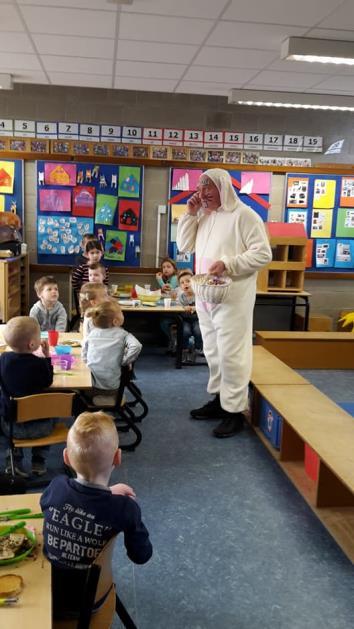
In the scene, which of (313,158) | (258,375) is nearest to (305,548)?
(258,375)

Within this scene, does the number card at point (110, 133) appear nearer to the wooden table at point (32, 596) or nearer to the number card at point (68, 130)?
the number card at point (68, 130)

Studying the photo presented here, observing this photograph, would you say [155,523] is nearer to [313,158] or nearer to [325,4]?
[325,4]

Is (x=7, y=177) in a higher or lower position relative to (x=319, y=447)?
higher

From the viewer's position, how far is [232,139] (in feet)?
23.5

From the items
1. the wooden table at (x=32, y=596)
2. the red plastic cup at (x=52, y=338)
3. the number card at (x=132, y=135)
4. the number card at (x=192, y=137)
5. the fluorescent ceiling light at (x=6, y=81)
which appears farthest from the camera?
the number card at (x=192, y=137)

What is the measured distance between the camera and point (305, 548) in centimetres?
259

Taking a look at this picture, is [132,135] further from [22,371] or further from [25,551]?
[25,551]

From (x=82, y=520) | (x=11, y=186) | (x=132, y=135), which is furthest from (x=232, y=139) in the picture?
(x=82, y=520)

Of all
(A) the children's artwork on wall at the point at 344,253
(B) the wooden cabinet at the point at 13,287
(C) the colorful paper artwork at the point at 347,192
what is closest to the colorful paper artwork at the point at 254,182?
(C) the colorful paper artwork at the point at 347,192

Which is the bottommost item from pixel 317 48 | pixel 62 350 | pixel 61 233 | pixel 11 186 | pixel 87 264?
pixel 62 350

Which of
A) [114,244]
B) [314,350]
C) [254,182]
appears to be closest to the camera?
[314,350]

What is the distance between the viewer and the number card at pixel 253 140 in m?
7.19

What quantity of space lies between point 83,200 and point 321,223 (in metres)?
2.94

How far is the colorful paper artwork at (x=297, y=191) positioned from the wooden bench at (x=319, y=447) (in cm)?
352
